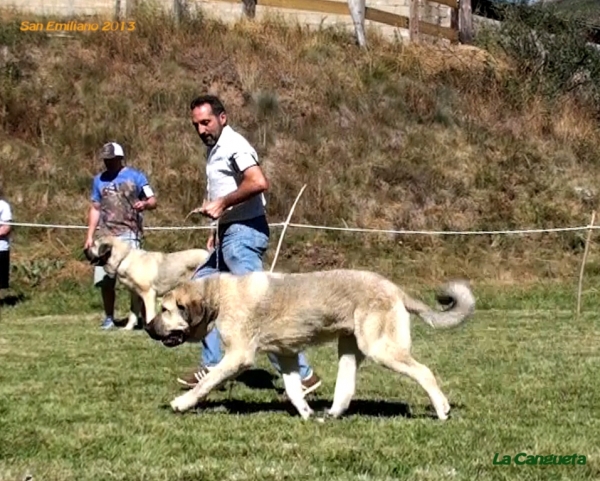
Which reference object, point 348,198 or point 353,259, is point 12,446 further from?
point 348,198

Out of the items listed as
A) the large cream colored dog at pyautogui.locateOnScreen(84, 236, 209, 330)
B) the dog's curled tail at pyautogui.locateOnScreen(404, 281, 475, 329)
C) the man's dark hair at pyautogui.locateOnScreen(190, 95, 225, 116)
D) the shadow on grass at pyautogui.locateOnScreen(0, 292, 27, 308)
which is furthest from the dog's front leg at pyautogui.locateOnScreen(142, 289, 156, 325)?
the dog's curled tail at pyautogui.locateOnScreen(404, 281, 475, 329)

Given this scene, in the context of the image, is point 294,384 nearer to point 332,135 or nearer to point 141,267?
point 141,267

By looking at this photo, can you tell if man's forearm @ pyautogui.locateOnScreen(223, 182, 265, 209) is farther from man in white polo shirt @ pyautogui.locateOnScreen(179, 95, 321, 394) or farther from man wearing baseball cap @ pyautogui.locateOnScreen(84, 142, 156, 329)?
man wearing baseball cap @ pyautogui.locateOnScreen(84, 142, 156, 329)

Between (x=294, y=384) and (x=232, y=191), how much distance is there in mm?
1364

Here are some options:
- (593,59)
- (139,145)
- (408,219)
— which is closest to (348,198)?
(408,219)

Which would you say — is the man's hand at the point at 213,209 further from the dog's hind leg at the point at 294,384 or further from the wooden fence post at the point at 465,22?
the wooden fence post at the point at 465,22

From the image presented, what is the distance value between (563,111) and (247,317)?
16.4 meters

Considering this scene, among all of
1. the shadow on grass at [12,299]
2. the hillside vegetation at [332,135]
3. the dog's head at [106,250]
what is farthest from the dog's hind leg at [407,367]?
the hillside vegetation at [332,135]

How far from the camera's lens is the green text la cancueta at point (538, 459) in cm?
502

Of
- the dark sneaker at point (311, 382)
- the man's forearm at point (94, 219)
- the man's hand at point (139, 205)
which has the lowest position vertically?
the dark sneaker at point (311, 382)

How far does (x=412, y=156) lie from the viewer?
1961 centimetres

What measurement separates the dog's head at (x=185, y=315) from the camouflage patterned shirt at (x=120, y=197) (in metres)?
5.29

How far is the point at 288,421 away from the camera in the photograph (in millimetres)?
6199

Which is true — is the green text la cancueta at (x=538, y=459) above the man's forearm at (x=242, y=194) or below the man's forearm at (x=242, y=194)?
below
